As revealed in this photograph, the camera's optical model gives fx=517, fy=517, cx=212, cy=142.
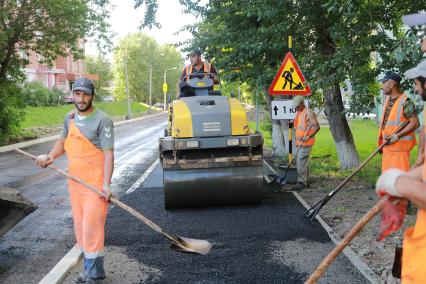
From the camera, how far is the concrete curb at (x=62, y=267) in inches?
189

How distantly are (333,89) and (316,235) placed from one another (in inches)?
213

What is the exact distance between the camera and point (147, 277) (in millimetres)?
4941

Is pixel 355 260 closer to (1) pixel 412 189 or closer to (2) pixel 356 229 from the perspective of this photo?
(2) pixel 356 229

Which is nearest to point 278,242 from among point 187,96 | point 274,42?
point 187,96

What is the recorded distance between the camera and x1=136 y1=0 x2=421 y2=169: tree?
26.1 ft

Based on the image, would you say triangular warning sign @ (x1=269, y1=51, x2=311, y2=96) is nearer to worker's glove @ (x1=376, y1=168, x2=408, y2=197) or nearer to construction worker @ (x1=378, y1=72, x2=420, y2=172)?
construction worker @ (x1=378, y1=72, x2=420, y2=172)

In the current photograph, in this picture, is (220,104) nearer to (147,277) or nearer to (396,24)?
(396,24)

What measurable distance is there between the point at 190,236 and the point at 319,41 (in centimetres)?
597

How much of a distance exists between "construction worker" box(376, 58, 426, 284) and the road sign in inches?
295

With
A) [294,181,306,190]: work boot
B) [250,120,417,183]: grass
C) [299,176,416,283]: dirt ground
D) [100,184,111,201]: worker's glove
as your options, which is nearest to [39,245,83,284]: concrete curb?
[100,184,111,201]: worker's glove

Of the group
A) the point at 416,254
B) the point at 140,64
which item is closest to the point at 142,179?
the point at 416,254

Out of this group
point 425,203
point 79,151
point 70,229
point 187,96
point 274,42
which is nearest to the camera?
point 425,203

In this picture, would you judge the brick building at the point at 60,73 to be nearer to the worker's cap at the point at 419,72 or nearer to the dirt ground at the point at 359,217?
the dirt ground at the point at 359,217

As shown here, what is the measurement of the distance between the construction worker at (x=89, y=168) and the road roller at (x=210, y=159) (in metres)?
2.89
